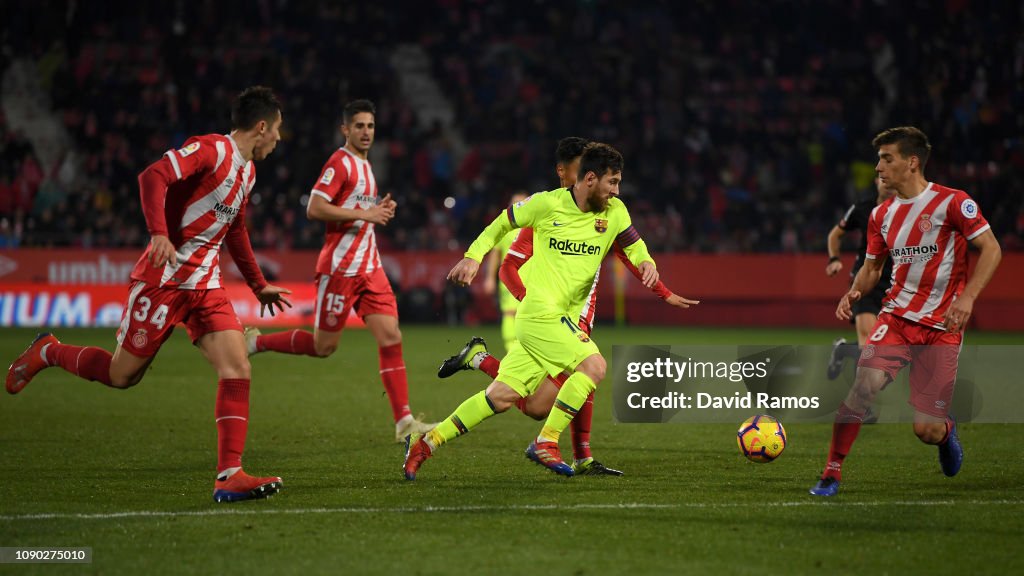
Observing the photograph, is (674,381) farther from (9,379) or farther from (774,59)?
(774,59)

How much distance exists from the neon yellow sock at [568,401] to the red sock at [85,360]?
2.66 meters

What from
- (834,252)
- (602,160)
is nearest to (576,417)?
(602,160)

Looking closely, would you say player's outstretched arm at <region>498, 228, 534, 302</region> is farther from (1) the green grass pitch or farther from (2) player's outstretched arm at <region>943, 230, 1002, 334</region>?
(2) player's outstretched arm at <region>943, 230, 1002, 334</region>

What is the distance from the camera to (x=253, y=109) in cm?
693

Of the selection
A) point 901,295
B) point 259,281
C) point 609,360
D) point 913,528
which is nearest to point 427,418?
point 259,281

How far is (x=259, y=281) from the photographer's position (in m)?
7.64

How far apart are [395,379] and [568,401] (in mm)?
2337

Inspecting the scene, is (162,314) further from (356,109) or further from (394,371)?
(356,109)

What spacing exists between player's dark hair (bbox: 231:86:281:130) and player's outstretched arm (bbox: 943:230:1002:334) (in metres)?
3.91

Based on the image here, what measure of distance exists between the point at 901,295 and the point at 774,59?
23.1 meters

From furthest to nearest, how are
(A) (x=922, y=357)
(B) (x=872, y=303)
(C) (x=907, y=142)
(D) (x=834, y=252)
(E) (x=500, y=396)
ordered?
1. (B) (x=872, y=303)
2. (D) (x=834, y=252)
3. (E) (x=500, y=396)
4. (A) (x=922, y=357)
5. (C) (x=907, y=142)

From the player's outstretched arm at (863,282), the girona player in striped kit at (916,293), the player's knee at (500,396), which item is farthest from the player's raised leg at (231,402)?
the player's outstretched arm at (863,282)

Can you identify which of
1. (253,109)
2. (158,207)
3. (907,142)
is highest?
(253,109)

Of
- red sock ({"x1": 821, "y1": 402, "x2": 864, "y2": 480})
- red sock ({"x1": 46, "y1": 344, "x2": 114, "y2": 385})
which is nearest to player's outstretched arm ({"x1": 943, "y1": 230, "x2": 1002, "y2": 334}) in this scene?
red sock ({"x1": 821, "y1": 402, "x2": 864, "y2": 480})
